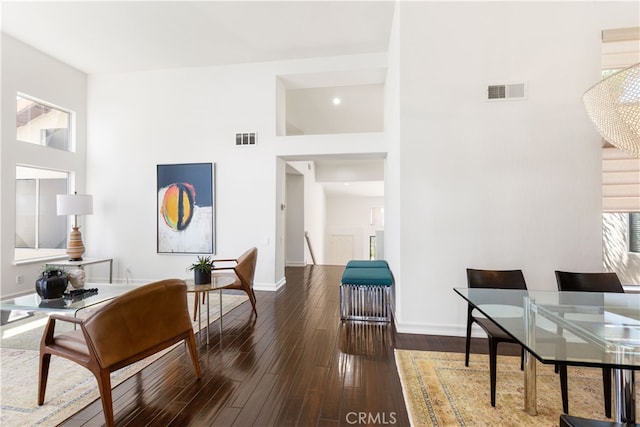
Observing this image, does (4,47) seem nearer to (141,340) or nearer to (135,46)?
(135,46)

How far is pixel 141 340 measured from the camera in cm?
186

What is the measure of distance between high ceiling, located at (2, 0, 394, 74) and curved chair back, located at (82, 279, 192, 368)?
3.61 meters

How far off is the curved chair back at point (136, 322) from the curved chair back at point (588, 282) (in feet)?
10.4

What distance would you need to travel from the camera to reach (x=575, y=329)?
1549mm

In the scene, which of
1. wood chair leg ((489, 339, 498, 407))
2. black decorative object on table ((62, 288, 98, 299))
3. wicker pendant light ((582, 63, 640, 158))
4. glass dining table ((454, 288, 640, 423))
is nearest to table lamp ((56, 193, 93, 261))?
black decorative object on table ((62, 288, 98, 299))

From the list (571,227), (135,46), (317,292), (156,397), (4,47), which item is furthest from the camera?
(317,292)

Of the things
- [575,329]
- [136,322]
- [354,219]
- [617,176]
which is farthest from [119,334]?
[354,219]

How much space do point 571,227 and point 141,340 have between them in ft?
13.0

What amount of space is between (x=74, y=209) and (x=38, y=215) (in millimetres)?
759

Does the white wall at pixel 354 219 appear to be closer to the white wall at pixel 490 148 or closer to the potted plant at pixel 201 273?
the white wall at pixel 490 148

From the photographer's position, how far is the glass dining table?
125cm

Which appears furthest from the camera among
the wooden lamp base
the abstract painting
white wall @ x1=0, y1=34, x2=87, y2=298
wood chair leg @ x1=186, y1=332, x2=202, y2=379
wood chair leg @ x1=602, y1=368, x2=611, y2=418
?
the abstract painting

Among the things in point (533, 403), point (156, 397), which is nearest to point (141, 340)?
point (156, 397)

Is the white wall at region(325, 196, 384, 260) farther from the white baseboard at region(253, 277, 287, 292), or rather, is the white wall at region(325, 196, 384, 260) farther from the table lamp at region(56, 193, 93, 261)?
the table lamp at region(56, 193, 93, 261)
